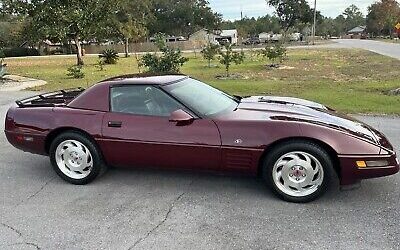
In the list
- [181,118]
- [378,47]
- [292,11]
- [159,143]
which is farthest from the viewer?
[292,11]

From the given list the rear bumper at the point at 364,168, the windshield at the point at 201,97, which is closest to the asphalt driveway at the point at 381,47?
the windshield at the point at 201,97

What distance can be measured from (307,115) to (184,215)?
1.69m

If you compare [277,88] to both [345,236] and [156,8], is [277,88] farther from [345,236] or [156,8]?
[156,8]

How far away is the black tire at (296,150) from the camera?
3.58 m

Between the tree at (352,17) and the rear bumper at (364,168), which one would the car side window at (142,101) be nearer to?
the rear bumper at (364,168)

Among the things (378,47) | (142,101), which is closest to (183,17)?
(378,47)

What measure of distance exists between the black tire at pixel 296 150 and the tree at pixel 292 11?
83.6 meters

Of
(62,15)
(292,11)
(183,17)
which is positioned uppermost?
(292,11)

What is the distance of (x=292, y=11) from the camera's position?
84.2 meters

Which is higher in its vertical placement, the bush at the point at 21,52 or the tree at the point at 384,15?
the tree at the point at 384,15

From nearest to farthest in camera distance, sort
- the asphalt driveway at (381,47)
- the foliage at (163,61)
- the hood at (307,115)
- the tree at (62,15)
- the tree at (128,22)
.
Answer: the hood at (307,115) → the foliage at (163,61) → the tree at (62,15) → the tree at (128,22) → the asphalt driveway at (381,47)

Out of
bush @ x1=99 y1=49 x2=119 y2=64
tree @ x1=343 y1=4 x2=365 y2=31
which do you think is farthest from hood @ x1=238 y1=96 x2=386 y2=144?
tree @ x1=343 y1=4 x2=365 y2=31

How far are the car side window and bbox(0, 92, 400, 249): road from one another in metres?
0.86

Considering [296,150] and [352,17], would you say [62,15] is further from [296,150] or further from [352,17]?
[352,17]
